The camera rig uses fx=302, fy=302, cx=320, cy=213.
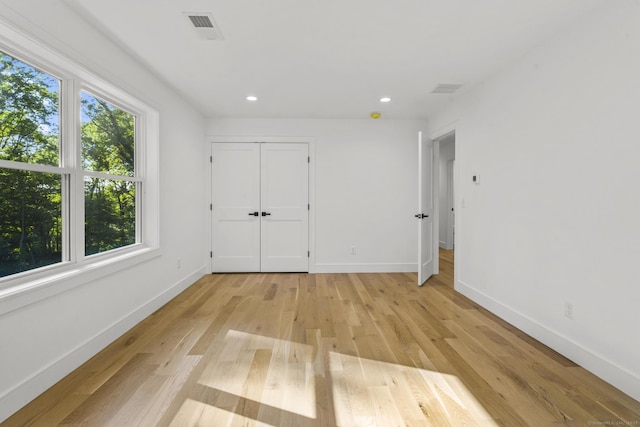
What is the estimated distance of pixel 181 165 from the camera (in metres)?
3.83

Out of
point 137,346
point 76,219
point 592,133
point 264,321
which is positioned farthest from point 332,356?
point 592,133

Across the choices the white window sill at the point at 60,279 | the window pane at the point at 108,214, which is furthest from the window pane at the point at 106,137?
the white window sill at the point at 60,279

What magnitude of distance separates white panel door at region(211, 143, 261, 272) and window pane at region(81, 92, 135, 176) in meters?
1.64

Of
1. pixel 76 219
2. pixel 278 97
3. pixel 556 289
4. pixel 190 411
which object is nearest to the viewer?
pixel 190 411

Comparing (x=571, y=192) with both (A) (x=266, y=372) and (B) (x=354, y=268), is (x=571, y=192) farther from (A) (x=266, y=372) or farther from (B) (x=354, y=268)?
(B) (x=354, y=268)

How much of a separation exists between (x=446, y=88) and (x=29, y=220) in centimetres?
388

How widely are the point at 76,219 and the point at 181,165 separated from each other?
1.79 metres

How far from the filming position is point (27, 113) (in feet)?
6.06

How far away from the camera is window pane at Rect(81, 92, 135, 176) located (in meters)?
2.38

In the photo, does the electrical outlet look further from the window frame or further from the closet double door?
the window frame

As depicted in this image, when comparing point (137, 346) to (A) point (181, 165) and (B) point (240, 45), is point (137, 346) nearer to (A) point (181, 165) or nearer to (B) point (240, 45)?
(A) point (181, 165)

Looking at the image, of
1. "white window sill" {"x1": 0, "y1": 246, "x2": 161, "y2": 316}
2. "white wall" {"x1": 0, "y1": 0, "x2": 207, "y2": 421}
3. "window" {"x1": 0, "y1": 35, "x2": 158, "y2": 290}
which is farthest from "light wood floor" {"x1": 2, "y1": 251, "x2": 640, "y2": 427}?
"window" {"x1": 0, "y1": 35, "x2": 158, "y2": 290}

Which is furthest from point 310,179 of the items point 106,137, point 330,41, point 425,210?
point 106,137

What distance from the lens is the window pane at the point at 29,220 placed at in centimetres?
173
